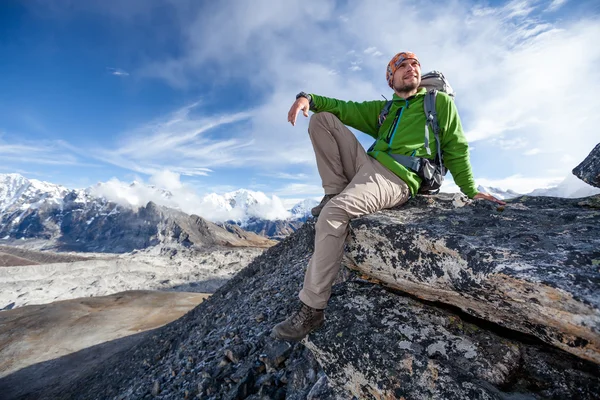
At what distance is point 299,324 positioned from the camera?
4238 mm

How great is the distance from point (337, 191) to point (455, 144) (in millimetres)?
2383

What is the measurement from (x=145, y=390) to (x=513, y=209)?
10.2 metres

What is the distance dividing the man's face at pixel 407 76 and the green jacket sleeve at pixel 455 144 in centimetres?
57

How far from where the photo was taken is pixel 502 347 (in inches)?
145

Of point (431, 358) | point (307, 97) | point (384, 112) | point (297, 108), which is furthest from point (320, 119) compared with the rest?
point (431, 358)

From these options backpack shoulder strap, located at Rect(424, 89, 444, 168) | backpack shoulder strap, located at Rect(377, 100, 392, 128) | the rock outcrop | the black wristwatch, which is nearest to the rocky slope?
the rock outcrop

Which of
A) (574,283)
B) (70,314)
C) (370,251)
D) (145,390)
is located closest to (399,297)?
(370,251)

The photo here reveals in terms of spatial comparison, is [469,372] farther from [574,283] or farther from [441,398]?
[574,283]

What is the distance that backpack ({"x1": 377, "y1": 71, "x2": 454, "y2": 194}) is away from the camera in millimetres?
5043

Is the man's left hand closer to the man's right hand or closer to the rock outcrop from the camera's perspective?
the rock outcrop

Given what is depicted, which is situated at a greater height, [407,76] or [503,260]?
[407,76]

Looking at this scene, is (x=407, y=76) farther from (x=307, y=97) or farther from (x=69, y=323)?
(x=69, y=323)

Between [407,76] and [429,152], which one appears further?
[407,76]

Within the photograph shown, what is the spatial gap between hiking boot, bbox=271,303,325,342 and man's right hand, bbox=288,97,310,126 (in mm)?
3271
